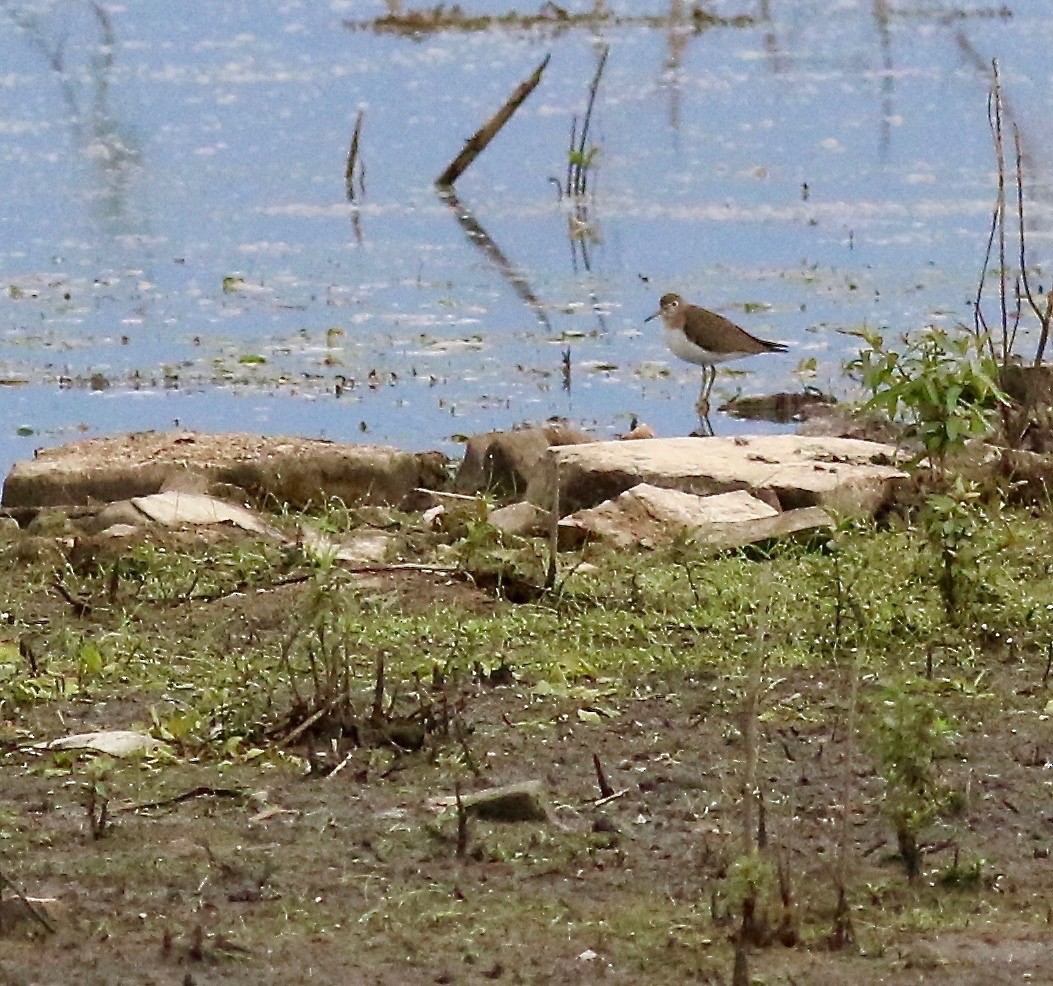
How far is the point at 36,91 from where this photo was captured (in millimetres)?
22281

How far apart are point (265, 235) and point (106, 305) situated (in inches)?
98.0

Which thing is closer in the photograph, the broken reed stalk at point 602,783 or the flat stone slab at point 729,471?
the broken reed stalk at point 602,783

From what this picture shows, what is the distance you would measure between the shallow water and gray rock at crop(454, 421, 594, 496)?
4.21ft

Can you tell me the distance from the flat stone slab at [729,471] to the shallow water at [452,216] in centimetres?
181

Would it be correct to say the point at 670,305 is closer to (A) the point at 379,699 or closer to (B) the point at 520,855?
(A) the point at 379,699

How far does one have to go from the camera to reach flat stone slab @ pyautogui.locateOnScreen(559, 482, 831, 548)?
745 cm

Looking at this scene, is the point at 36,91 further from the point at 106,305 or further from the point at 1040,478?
the point at 1040,478

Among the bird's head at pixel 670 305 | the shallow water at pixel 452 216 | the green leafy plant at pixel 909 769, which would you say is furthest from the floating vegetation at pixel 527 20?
the green leafy plant at pixel 909 769

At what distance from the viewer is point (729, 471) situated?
8242mm

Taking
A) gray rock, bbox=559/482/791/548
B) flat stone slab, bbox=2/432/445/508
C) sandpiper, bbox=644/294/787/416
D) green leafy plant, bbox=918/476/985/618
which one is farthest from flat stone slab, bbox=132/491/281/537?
sandpiper, bbox=644/294/787/416

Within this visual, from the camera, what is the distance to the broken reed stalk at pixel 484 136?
16.6 meters

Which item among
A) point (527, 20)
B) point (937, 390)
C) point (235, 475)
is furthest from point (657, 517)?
point (527, 20)

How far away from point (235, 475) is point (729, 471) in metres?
1.71

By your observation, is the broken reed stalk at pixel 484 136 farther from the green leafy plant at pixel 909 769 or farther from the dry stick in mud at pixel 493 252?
the green leafy plant at pixel 909 769
